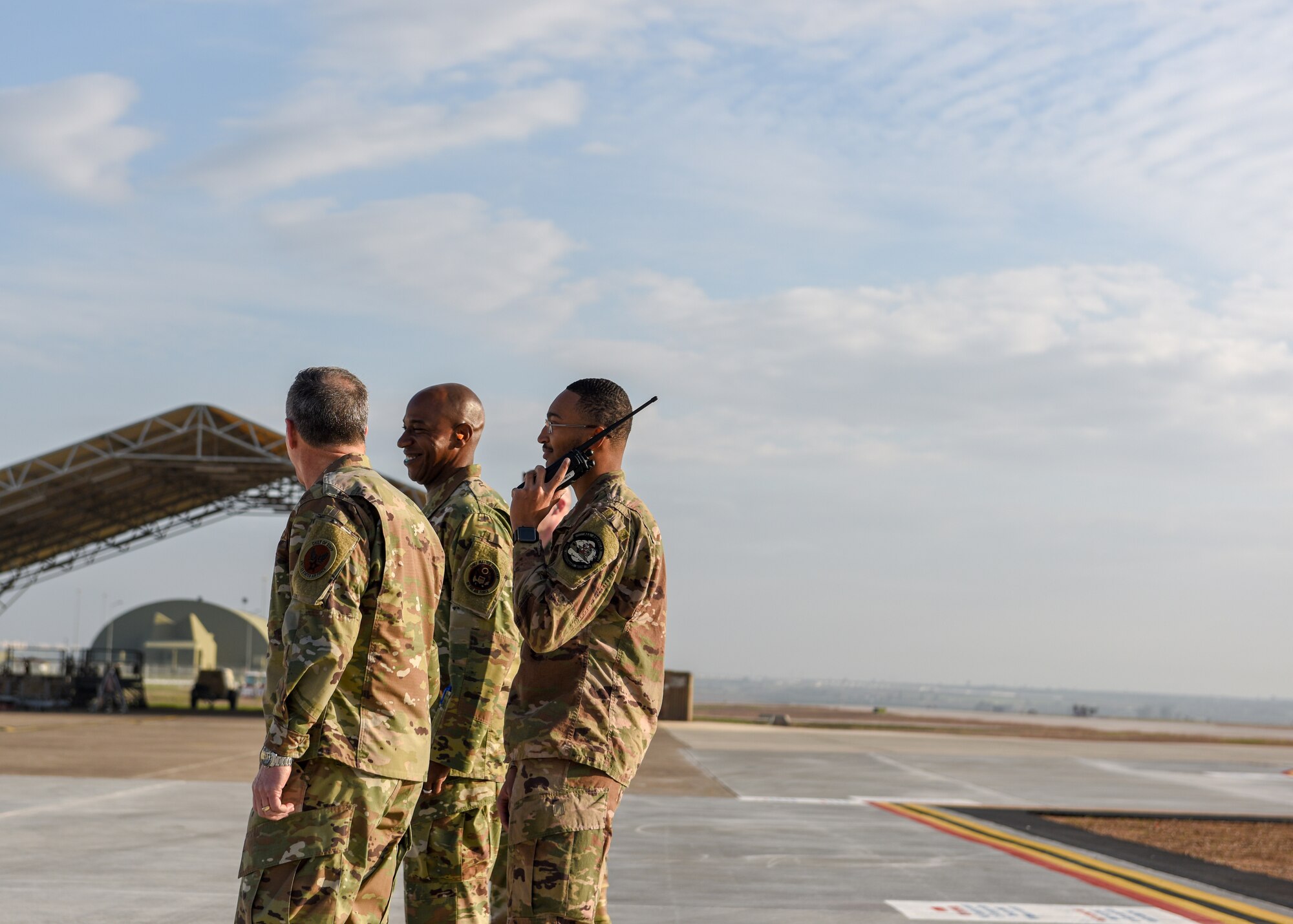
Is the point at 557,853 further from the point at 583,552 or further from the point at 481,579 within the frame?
the point at 481,579

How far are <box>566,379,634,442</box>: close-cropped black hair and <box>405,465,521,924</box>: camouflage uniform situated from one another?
1.79 ft

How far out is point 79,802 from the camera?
10.8 m

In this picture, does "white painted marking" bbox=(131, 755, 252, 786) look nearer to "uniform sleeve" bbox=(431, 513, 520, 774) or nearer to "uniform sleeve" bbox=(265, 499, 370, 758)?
"uniform sleeve" bbox=(431, 513, 520, 774)

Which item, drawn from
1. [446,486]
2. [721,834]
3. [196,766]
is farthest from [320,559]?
[196,766]

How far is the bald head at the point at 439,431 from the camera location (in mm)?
4469

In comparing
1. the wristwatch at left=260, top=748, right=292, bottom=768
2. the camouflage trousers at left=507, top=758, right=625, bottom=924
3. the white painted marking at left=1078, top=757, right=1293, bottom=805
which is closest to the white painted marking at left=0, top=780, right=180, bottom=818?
the camouflage trousers at left=507, top=758, right=625, bottom=924

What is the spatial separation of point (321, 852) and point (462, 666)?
41.9 inches

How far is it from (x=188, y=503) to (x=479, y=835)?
2808 centimetres

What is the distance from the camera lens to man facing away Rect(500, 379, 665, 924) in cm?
356

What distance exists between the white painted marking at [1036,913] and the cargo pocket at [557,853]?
11.9ft

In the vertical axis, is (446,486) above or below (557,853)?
above

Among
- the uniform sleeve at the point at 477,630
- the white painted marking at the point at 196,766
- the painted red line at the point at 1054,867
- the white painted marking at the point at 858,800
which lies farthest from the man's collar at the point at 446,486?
the white painted marking at the point at 196,766

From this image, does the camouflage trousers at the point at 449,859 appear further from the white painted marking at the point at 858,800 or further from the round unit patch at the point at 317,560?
the white painted marking at the point at 858,800

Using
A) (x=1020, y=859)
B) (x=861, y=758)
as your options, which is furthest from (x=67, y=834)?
(x=861, y=758)
